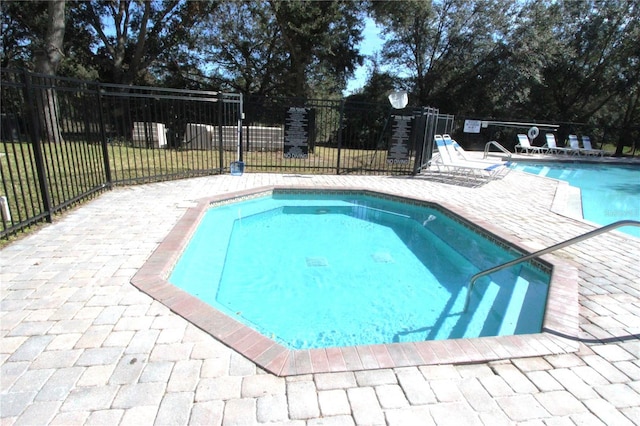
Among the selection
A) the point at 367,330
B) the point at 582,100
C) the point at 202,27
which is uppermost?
the point at 202,27

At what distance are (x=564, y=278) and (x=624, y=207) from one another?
722 centimetres

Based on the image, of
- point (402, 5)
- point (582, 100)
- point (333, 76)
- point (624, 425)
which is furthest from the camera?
point (582, 100)

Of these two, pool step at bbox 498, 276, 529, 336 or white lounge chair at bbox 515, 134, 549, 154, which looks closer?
pool step at bbox 498, 276, 529, 336

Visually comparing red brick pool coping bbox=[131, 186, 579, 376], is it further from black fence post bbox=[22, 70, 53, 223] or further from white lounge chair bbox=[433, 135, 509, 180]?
white lounge chair bbox=[433, 135, 509, 180]

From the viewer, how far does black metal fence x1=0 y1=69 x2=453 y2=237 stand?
13.8 feet

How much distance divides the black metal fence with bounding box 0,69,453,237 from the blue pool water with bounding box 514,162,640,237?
4384 millimetres

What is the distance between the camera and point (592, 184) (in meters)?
11.7

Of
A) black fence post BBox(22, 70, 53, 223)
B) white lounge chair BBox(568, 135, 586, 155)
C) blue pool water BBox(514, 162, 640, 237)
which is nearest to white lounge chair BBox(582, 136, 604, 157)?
white lounge chair BBox(568, 135, 586, 155)

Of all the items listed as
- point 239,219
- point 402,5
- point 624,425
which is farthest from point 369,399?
point 402,5

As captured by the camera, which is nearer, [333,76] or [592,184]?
[592,184]

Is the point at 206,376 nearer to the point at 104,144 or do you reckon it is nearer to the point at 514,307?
the point at 514,307

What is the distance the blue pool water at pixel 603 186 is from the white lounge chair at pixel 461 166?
7.47ft

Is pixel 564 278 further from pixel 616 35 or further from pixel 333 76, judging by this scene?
pixel 616 35

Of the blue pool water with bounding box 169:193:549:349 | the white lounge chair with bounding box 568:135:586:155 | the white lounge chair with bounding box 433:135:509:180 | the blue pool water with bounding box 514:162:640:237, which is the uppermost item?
the white lounge chair with bounding box 568:135:586:155
